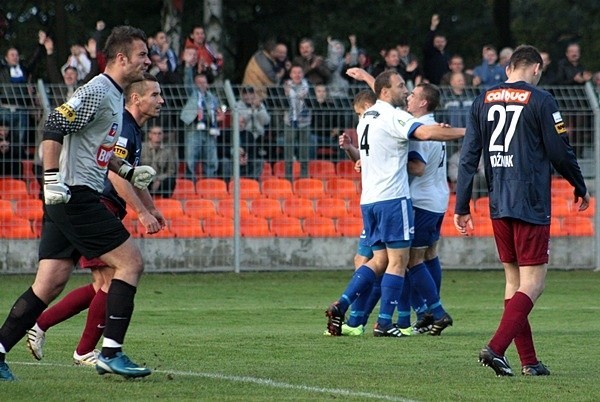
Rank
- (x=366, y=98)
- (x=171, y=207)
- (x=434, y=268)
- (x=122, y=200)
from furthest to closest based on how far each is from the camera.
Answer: (x=171, y=207) → (x=434, y=268) → (x=366, y=98) → (x=122, y=200)

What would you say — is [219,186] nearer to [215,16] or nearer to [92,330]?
[215,16]

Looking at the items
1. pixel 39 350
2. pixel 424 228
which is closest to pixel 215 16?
pixel 424 228

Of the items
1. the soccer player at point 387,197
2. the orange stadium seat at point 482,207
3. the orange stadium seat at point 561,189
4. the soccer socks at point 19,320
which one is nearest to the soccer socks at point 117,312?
the soccer socks at point 19,320

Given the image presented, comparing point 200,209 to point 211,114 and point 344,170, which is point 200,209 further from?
point 344,170

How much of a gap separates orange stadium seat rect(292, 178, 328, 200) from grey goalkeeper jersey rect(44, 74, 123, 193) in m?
11.8

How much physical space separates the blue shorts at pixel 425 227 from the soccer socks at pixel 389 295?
27.7 inches

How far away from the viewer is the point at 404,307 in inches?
508

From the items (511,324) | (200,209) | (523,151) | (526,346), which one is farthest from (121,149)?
(200,209)

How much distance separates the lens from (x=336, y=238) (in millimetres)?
20734

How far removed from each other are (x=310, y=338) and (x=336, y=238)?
28.2ft

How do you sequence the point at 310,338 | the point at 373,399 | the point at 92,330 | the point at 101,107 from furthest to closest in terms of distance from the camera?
the point at 310,338
the point at 92,330
the point at 101,107
the point at 373,399

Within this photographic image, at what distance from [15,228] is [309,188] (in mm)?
4185

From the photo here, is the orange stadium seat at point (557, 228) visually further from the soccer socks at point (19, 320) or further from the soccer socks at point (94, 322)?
the soccer socks at point (19, 320)

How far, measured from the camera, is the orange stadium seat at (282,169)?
67.6ft
